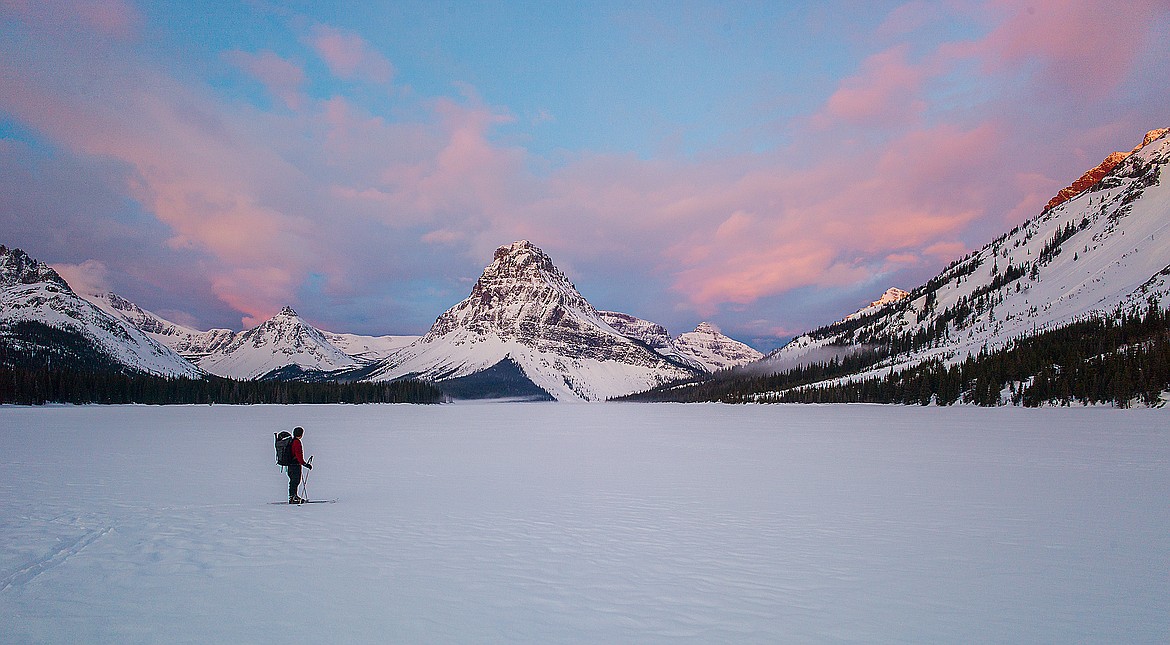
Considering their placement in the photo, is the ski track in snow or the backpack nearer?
the ski track in snow

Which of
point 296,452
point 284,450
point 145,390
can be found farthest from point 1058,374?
point 145,390

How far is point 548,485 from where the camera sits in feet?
74.1

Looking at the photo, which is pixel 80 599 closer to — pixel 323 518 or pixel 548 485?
pixel 323 518

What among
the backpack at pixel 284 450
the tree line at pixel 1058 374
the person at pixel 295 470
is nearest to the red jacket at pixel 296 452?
the person at pixel 295 470

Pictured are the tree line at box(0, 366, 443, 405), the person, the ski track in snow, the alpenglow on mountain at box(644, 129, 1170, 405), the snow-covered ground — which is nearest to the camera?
the snow-covered ground

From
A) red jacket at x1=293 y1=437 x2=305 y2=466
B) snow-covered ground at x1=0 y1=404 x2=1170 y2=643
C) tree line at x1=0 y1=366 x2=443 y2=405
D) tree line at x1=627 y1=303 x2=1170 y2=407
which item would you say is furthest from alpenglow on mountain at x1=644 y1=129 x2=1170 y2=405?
tree line at x1=0 y1=366 x2=443 y2=405

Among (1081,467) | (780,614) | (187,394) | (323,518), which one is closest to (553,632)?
(780,614)

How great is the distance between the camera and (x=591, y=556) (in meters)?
12.3

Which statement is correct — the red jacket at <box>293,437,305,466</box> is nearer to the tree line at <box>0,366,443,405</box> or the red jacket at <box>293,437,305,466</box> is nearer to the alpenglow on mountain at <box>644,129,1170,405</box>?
the alpenglow on mountain at <box>644,129,1170,405</box>

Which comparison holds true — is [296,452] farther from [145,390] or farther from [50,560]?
[145,390]

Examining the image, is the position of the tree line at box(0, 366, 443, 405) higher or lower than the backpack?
lower

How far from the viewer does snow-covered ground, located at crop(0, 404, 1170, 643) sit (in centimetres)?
836

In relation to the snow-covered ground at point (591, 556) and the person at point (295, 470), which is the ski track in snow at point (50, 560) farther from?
the person at point (295, 470)

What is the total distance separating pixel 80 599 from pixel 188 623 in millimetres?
2337
